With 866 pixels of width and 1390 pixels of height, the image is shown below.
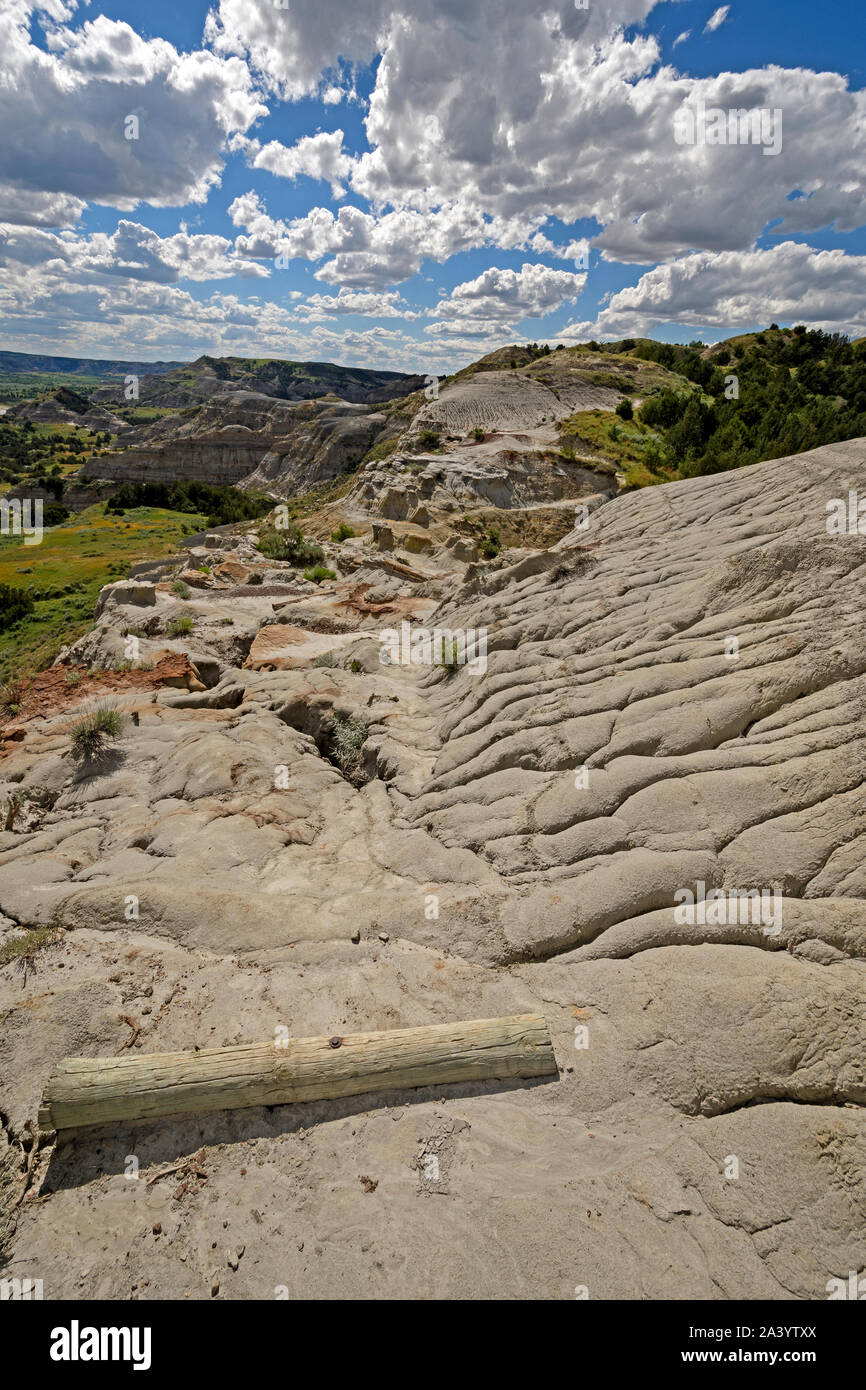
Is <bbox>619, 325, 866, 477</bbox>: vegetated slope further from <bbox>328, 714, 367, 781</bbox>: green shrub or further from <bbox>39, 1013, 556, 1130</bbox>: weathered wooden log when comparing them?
<bbox>39, 1013, 556, 1130</bbox>: weathered wooden log

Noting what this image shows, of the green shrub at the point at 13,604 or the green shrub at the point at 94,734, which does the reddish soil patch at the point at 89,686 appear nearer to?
the green shrub at the point at 94,734

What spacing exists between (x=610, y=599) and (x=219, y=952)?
7.47 m

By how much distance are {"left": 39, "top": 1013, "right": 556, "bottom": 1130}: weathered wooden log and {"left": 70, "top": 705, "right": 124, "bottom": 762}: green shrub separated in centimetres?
596

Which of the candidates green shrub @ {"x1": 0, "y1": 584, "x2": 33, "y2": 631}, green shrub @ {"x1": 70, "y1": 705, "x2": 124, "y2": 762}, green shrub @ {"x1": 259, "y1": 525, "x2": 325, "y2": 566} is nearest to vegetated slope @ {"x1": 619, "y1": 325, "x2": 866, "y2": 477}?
green shrub @ {"x1": 259, "y1": 525, "x2": 325, "y2": 566}

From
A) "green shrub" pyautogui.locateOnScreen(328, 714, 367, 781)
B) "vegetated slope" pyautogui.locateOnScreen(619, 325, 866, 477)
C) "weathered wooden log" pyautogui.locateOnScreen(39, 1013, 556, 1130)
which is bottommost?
"weathered wooden log" pyautogui.locateOnScreen(39, 1013, 556, 1130)

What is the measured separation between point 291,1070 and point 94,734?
23.0ft

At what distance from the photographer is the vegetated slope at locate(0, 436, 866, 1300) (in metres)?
3.96

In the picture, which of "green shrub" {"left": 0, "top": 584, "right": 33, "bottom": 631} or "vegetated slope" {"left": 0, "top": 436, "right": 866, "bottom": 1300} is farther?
"green shrub" {"left": 0, "top": 584, "right": 33, "bottom": 631}

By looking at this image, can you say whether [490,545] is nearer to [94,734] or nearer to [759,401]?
[94,734]

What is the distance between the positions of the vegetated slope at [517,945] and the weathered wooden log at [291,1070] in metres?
0.17

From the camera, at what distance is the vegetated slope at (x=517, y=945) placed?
3.96 m

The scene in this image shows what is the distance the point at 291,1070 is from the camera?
4824 mm

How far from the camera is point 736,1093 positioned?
14.3 feet

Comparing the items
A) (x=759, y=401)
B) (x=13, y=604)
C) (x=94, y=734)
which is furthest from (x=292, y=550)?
(x=759, y=401)
